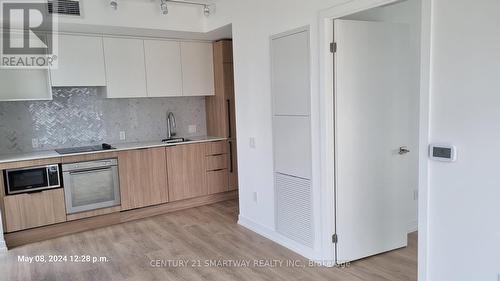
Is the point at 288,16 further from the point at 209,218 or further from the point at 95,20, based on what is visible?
the point at 209,218

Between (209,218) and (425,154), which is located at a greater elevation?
(425,154)

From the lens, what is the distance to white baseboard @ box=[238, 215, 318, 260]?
348cm

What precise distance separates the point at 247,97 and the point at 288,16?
105 centimetres

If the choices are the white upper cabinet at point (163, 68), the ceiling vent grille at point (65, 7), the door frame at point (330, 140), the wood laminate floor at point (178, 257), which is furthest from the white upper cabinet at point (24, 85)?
the door frame at point (330, 140)

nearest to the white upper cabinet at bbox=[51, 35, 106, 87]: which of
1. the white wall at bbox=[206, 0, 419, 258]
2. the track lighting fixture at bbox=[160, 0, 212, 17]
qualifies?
the track lighting fixture at bbox=[160, 0, 212, 17]

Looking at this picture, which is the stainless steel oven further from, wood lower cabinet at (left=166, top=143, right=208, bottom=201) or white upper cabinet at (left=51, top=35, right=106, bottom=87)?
white upper cabinet at (left=51, top=35, right=106, bottom=87)

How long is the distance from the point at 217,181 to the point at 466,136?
376cm

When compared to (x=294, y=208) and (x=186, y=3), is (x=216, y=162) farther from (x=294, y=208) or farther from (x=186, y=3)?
(x=186, y=3)

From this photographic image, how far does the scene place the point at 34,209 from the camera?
4.10m

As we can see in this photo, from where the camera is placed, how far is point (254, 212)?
427 centimetres

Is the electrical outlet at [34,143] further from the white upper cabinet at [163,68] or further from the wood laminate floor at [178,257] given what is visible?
the white upper cabinet at [163,68]

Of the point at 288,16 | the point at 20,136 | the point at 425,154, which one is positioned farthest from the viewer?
the point at 20,136

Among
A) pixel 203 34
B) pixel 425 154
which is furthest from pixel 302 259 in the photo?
pixel 203 34

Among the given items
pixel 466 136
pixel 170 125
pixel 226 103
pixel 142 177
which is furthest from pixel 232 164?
pixel 466 136
